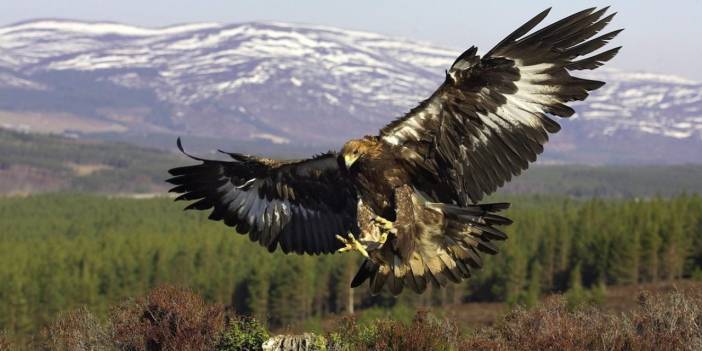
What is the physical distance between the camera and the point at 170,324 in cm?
1967

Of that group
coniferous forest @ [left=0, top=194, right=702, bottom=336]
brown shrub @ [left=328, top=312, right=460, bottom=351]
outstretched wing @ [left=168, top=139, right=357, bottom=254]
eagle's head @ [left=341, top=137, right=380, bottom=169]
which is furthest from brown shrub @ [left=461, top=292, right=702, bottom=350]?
coniferous forest @ [left=0, top=194, right=702, bottom=336]

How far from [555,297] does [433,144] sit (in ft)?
27.9

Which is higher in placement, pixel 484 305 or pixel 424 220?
pixel 424 220

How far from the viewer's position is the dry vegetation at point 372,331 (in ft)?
57.2

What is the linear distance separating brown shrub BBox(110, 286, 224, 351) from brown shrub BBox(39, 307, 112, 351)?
45 cm

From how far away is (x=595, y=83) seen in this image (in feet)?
47.2

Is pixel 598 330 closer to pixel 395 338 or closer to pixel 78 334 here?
pixel 395 338

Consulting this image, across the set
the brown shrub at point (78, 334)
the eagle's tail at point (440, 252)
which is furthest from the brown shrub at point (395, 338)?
the brown shrub at point (78, 334)

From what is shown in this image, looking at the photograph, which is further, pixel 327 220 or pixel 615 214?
pixel 615 214

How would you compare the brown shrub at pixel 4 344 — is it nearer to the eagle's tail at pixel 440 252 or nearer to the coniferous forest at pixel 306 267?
the eagle's tail at pixel 440 252

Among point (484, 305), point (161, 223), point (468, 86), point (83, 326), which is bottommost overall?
point (161, 223)

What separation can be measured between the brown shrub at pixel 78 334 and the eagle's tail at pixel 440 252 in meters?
6.83

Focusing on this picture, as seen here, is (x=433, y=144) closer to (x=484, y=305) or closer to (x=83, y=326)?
(x=83, y=326)

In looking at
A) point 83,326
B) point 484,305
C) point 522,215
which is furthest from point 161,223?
point 83,326
